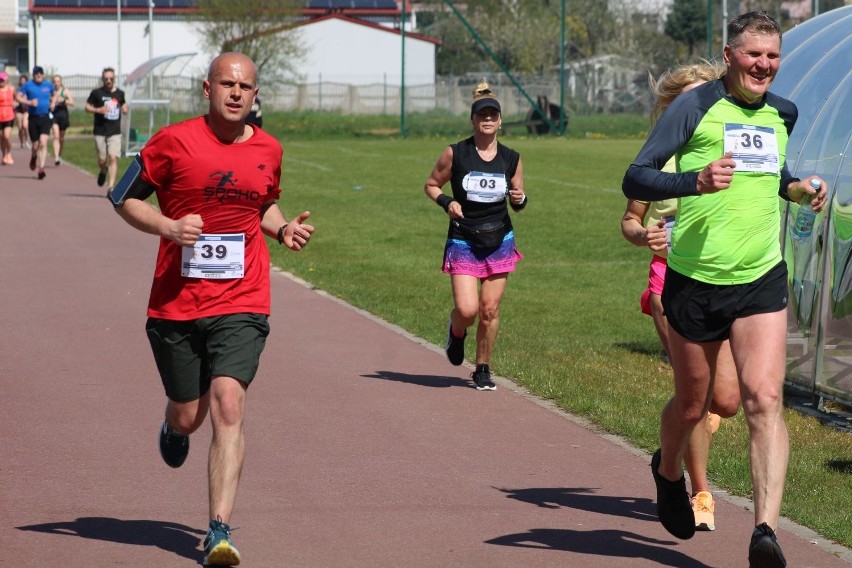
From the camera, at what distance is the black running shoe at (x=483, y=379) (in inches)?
393

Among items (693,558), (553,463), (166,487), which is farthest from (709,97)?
(166,487)

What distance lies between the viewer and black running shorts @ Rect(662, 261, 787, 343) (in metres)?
5.85

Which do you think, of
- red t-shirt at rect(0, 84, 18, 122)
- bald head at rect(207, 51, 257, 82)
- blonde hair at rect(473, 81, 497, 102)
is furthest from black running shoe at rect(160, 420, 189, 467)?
red t-shirt at rect(0, 84, 18, 122)

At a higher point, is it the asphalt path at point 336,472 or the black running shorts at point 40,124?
the black running shorts at point 40,124

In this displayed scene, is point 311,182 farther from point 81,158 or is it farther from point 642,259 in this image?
point 642,259

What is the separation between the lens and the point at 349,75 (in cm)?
7869

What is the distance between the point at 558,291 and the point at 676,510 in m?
9.38

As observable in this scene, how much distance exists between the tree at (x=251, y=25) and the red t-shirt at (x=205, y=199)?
5711 cm

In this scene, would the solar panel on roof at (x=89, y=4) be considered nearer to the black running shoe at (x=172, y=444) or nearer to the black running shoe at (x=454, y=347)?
the black running shoe at (x=454, y=347)

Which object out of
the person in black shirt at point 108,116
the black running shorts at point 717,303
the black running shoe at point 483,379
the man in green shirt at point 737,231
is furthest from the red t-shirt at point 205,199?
the person in black shirt at point 108,116

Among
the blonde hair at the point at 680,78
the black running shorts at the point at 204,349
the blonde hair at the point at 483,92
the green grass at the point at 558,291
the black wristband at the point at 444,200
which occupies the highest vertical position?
the blonde hair at the point at 680,78

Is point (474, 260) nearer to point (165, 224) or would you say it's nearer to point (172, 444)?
point (172, 444)

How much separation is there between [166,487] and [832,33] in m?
6.21

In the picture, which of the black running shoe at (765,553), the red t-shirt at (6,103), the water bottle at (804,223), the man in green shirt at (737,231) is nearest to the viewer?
the black running shoe at (765,553)
